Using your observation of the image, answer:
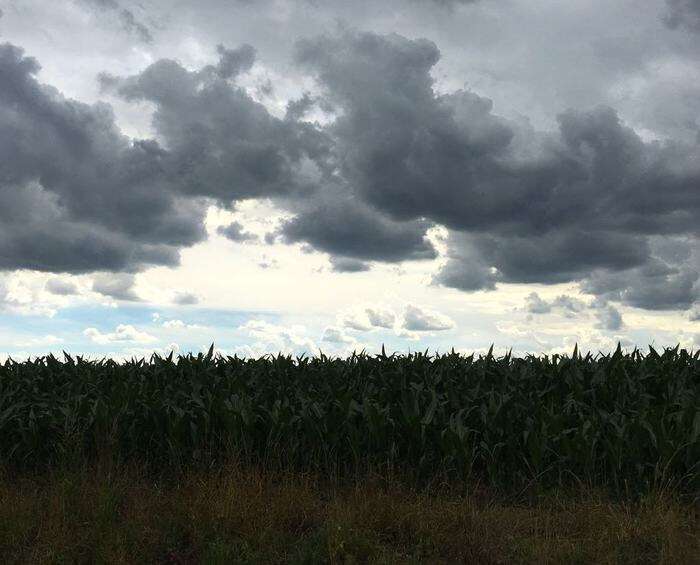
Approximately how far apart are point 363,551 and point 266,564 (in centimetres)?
94

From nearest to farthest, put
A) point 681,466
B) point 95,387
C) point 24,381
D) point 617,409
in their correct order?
point 681,466, point 617,409, point 95,387, point 24,381

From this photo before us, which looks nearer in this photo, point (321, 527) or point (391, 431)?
point (321, 527)

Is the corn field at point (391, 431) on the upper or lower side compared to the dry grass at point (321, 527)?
upper

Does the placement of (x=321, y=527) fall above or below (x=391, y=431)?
below

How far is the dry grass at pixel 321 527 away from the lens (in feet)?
22.3

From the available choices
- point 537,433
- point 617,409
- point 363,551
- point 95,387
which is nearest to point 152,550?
point 363,551

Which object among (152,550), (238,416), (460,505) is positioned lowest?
(152,550)

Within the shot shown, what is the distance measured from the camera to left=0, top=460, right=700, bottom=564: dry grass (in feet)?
22.3

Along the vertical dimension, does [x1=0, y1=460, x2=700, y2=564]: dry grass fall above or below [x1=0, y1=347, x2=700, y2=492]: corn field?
below

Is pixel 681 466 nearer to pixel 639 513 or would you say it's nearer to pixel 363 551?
pixel 639 513

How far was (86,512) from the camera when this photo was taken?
777 centimetres

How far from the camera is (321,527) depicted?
706 cm

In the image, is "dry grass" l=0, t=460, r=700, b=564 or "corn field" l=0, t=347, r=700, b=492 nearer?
"dry grass" l=0, t=460, r=700, b=564

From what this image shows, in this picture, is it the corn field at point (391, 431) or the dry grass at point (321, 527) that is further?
the corn field at point (391, 431)
